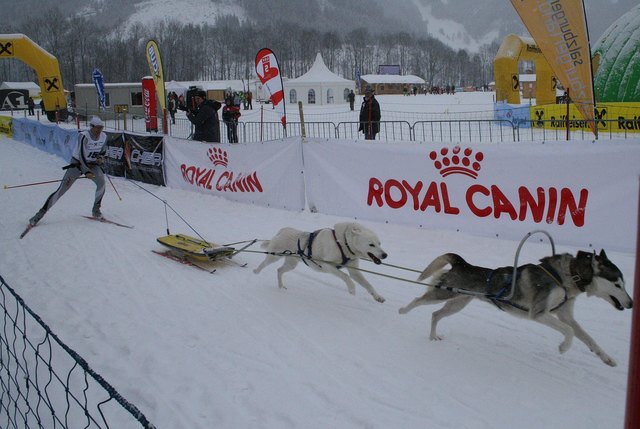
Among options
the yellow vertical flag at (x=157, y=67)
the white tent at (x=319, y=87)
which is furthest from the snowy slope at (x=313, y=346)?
the white tent at (x=319, y=87)

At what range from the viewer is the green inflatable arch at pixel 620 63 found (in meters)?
16.4

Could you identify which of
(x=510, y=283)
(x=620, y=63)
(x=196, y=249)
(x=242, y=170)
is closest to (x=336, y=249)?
(x=510, y=283)

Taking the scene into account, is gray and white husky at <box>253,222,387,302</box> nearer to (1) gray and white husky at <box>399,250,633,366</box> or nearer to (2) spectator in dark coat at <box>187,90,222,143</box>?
(1) gray and white husky at <box>399,250,633,366</box>

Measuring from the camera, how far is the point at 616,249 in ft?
18.8

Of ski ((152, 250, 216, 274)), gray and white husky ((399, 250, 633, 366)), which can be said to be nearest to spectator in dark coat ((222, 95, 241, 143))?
ski ((152, 250, 216, 274))

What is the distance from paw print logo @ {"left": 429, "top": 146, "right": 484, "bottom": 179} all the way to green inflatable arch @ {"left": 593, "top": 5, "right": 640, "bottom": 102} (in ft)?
42.1

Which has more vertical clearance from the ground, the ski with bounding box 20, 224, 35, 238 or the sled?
the ski with bounding box 20, 224, 35, 238

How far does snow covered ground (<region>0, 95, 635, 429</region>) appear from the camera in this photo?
10.8 feet

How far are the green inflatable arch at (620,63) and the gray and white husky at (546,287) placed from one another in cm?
1577

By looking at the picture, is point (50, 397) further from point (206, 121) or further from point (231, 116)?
point (231, 116)

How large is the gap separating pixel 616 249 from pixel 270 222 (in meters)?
5.23

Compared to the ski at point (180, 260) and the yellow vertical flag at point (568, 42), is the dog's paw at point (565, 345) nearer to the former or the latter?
the ski at point (180, 260)

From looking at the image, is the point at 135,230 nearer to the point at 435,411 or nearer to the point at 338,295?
the point at 338,295

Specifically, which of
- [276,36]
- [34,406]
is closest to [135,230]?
[34,406]
